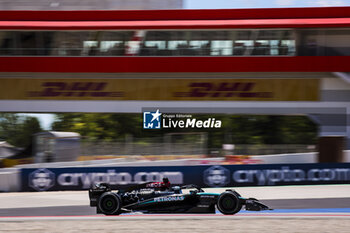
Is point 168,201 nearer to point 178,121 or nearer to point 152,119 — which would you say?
point 178,121

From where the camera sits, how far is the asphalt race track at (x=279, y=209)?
1092cm

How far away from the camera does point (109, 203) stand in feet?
32.9

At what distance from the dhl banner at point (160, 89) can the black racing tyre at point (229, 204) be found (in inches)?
486

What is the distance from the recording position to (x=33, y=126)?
73.2 ft

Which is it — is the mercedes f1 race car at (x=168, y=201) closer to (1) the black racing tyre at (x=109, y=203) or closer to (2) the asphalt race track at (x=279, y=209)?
(1) the black racing tyre at (x=109, y=203)

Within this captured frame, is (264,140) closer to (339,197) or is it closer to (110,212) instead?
(339,197)

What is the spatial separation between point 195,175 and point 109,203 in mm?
6211

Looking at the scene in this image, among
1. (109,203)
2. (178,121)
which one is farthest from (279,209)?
(178,121)

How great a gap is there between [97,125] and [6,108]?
16.1 ft

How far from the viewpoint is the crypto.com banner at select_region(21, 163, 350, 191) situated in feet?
50.6

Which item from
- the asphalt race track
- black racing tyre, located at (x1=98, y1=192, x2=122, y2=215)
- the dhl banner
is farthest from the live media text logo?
black racing tyre, located at (x1=98, y1=192, x2=122, y2=215)

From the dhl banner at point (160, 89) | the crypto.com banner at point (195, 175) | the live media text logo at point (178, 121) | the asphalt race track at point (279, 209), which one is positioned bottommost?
the asphalt race track at point (279, 209)

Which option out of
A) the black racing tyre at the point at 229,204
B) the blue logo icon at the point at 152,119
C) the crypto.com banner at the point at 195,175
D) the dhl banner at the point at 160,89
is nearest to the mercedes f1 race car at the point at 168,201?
the black racing tyre at the point at 229,204

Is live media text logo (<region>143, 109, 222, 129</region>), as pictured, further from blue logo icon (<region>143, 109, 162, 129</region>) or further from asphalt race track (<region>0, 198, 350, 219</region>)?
asphalt race track (<region>0, 198, 350, 219</region>)
